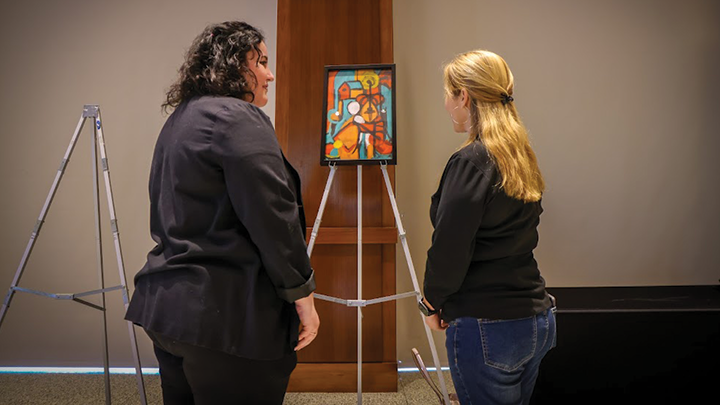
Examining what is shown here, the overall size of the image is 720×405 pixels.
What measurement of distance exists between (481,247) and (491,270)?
62 millimetres

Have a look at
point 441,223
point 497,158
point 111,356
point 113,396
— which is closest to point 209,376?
point 441,223

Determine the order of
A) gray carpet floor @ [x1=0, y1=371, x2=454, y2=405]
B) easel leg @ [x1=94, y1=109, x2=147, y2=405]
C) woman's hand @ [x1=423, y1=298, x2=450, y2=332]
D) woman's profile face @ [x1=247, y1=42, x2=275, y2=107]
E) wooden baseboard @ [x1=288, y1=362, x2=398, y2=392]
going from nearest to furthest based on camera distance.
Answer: woman's profile face @ [x1=247, y1=42, x2=275, y2=107]
woman's hand @ [x1=423, y1=298, x2=450, y2=332]
easel leg @ [x1=94, y1=109, x2=147, y2=405]
gray carpet floor @ [x1=0, y1=371, x2=454, y2=405]
wooden baseboard @ [x1=288, y1=362, x2=398, y2=392]

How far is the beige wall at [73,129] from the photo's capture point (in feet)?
9.20

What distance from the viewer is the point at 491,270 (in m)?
1.15

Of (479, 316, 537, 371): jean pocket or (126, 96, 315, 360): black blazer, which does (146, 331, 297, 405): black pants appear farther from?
(479, 316, 537, 371): jean pocket

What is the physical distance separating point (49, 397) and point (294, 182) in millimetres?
2231

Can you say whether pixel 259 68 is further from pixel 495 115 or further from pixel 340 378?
pixel 340 378

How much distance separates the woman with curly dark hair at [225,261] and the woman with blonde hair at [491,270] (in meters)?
0.37

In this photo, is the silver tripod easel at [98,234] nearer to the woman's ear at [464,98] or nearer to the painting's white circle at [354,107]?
the painting's white circle at [354,107]

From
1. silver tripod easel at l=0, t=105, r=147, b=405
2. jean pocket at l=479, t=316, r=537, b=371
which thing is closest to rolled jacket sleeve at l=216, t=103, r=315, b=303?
jean pocket at l=479, t=316, r=537, b=371

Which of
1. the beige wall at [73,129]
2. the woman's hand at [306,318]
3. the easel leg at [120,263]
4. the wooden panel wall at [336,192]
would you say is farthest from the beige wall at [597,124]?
the woman's hand at [306,318]

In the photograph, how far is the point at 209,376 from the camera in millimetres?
972

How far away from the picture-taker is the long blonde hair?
1.15 m

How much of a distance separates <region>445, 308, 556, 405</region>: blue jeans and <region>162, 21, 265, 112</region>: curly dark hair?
2.68 feet
